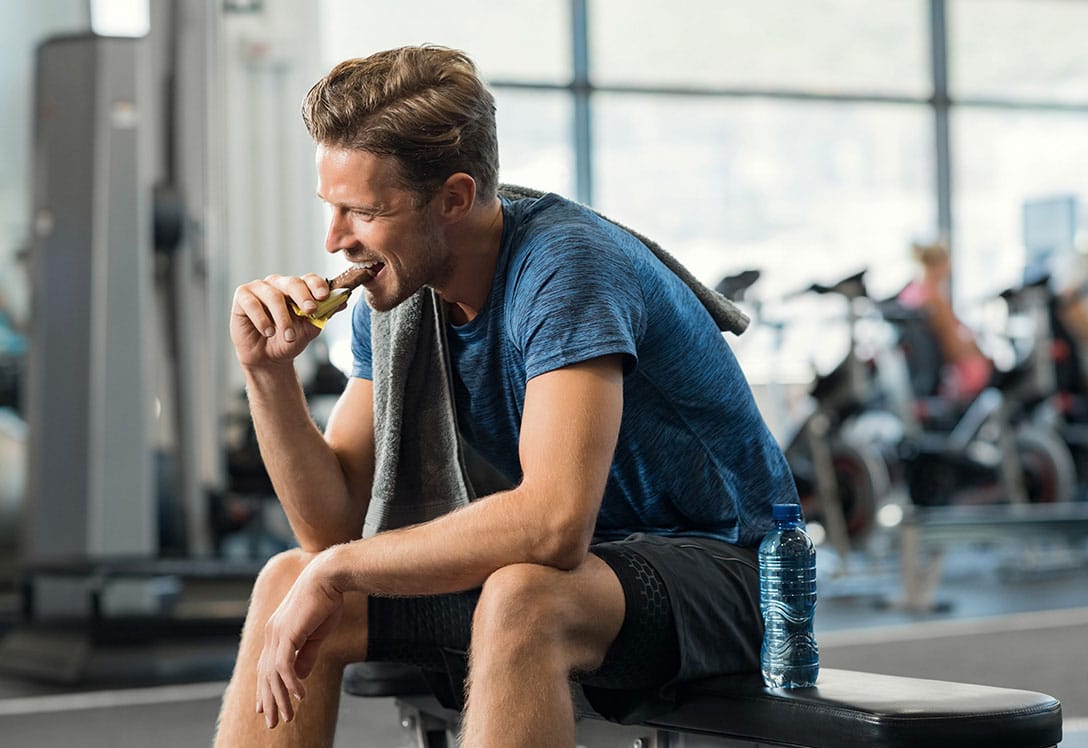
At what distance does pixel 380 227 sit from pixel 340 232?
1.9 inches

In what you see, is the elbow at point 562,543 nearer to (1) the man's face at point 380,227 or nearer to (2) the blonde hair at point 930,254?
(1) the man's face at point 380,227

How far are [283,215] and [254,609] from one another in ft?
13.3

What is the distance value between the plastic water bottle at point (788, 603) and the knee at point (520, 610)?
28 cm

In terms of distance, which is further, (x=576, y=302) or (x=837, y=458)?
(x=837, y=458)

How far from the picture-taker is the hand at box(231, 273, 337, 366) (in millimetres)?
1493

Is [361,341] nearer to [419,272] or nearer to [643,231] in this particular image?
[419,272]

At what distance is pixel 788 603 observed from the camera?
4.90 ft

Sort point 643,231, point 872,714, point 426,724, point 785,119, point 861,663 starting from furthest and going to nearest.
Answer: point 785,119 < point 643,231 < point 861,663 < point 426,724 < point 872,714

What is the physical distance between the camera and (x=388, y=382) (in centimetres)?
164

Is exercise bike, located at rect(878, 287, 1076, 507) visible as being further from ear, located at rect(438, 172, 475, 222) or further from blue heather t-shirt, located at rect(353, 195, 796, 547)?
ear, located at rect(438, 172, 475, 222)

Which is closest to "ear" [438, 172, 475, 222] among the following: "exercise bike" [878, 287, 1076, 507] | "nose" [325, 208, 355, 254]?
"nose" [325, 208, 355, 254]

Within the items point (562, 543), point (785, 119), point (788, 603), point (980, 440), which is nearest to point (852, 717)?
point (788, 603)

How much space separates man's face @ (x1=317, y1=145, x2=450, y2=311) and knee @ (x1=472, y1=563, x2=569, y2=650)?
363 millimetres

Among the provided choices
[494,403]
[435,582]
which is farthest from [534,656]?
[494,403]
